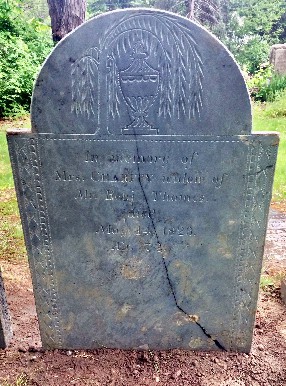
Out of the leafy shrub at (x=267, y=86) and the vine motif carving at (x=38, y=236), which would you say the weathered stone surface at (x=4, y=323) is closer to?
the vine motif carving at (x=38, y=236)

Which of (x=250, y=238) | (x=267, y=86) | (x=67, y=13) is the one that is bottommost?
(x=250, y=238)

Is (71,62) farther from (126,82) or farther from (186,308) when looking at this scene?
(186,308)

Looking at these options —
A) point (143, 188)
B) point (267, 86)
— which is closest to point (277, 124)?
point (267, 86)

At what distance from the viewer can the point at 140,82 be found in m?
2.20

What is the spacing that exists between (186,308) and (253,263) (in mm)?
578

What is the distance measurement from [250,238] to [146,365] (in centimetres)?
119

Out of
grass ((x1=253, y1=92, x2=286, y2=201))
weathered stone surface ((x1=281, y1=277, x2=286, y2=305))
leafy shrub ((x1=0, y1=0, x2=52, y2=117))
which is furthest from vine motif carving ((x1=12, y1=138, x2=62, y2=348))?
leafy shrub ((x1=0, y1=0, x2=52, y2=117))

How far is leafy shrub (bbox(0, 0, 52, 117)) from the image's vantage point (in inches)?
387

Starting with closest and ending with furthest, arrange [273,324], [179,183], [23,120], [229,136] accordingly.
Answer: [229,136]
[179,183]
[273,324]
[23,120]

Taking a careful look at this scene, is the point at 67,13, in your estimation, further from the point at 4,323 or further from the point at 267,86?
the point at 267,86

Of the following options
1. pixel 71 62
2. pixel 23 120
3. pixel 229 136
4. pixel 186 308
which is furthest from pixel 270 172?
pixel 23 120

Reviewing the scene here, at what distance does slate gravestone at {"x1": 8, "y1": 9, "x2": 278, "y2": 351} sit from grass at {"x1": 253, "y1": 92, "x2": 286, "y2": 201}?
3323 mm

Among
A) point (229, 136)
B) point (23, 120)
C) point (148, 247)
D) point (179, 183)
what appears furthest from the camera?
point (23, 120)

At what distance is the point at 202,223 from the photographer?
2.54 metres
